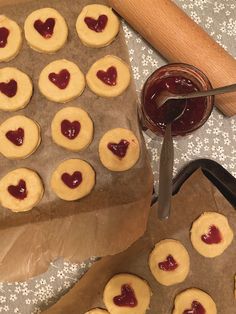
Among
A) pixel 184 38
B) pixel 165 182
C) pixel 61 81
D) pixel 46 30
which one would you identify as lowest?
pixel 165 182

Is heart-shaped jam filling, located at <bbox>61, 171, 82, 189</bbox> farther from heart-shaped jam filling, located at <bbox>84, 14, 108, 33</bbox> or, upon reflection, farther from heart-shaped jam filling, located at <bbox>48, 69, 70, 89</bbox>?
A: heart-shaped jam filling, located at <bbox>84, 14, 108, 33</bbox>

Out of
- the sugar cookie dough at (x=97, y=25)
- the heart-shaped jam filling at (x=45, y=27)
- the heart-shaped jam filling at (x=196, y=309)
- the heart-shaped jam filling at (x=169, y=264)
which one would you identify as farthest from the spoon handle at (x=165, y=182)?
the heart-shaped jam filling at (x=45, y=27)

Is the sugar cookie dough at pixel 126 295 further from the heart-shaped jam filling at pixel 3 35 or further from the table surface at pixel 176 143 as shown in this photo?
the heart-shaped jam filling at pixel 3 35

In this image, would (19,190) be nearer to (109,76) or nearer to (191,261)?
(109,76)

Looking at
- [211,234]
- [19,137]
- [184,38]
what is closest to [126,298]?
[211,234]

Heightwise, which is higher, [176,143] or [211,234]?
[176,143]

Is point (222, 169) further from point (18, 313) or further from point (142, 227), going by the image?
point (18, 313)

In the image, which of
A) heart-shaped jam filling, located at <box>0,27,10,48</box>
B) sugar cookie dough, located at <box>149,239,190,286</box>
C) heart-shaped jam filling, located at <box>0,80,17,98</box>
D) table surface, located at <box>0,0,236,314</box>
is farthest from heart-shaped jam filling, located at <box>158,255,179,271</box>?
heart-shaped jam filling, located at <box>0,27,10,48</box>
